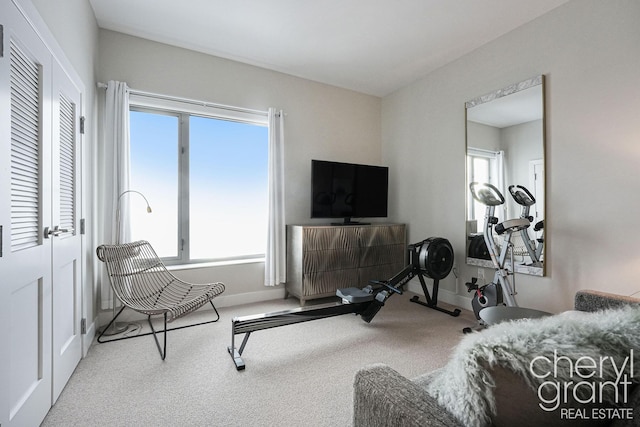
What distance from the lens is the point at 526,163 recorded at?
2.82 m

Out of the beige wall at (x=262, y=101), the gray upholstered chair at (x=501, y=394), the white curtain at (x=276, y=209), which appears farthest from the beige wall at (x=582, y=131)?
the white curtain at (x=276, y=209)

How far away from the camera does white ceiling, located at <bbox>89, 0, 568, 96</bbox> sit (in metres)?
2.60

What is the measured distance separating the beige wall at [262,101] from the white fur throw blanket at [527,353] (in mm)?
3123

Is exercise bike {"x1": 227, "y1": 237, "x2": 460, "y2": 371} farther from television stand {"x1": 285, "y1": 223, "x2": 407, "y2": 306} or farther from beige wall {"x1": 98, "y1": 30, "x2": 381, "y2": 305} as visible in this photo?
beige wall {"x1": 98, "y1": 30, "x2": 381, "y2": 305}

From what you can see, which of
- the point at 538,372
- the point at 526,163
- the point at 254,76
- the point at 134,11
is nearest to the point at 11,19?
the point at 134,11

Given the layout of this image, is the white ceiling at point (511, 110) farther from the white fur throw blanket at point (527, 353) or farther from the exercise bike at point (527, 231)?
the white fur throw blanket at point (527, 353)

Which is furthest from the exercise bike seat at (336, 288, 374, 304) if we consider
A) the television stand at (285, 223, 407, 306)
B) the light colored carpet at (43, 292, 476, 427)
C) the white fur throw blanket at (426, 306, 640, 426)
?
the white fur throw blanket at (426, 306, 640, 426)

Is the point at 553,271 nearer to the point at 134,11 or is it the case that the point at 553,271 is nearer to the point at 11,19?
the point at 11,19

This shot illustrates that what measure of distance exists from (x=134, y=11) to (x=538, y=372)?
373cm

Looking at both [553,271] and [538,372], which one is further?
[553,271]

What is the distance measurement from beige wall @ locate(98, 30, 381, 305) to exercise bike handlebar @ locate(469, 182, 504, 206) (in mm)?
1888

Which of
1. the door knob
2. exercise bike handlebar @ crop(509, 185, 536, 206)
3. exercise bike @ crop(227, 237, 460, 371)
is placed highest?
exercise bike handlebar @ crop(509, 185, 536, 206)

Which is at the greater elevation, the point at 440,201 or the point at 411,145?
the point at 411,145

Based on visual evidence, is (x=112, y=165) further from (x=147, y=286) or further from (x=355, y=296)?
(x=355, y=296)
